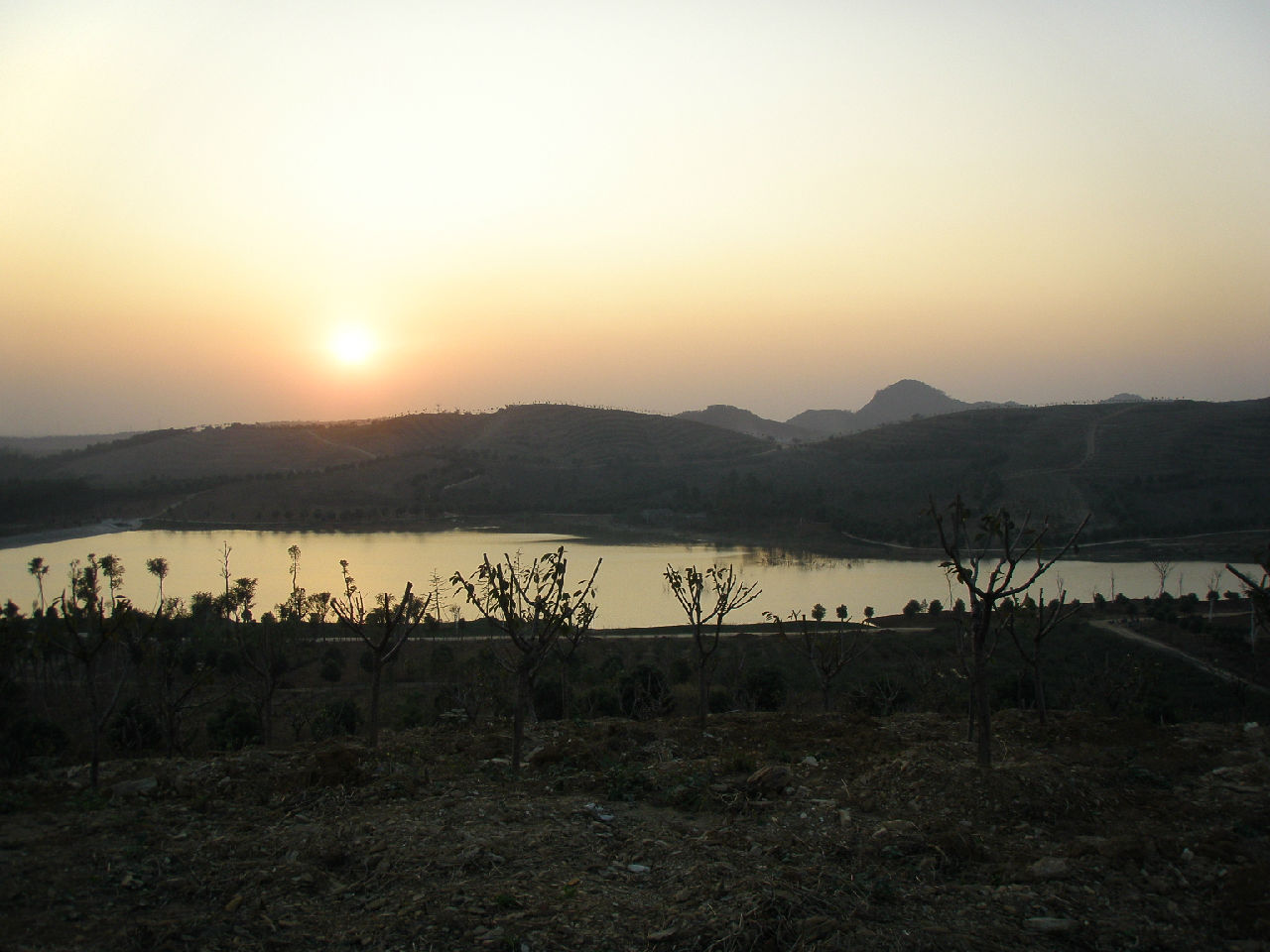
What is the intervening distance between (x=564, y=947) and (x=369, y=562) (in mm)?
35324

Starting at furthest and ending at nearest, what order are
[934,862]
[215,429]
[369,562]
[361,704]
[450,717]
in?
[215,429] < [369,562] < [361,704] < [450,717] < [934,862]

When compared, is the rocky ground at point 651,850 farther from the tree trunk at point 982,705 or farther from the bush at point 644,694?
the bush at point 644,694

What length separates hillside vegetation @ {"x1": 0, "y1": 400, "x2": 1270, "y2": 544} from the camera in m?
44.5

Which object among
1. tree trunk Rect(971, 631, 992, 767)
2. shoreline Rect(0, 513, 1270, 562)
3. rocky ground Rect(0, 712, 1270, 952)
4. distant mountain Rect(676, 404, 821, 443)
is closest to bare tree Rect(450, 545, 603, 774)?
rocky ground Rect(0, 712, 1270, 952)

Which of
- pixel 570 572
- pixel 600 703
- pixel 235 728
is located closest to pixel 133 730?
pixel 235 728

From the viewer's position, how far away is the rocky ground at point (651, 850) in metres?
3.77

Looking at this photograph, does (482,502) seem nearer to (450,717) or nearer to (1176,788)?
(450,717)

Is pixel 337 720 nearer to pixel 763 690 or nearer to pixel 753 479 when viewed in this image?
Answer: pixel 763 690

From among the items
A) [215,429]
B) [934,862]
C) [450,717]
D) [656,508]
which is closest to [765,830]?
[934,862]

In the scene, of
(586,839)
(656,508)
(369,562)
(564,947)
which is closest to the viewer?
(564,947)

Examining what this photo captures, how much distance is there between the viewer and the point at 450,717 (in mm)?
9438

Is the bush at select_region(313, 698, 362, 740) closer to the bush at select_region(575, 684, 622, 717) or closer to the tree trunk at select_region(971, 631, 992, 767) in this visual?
the bush at select_region(575, 684, 622, 717)

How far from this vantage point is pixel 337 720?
467 inches

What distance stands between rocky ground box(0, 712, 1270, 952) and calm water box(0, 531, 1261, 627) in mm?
19911
